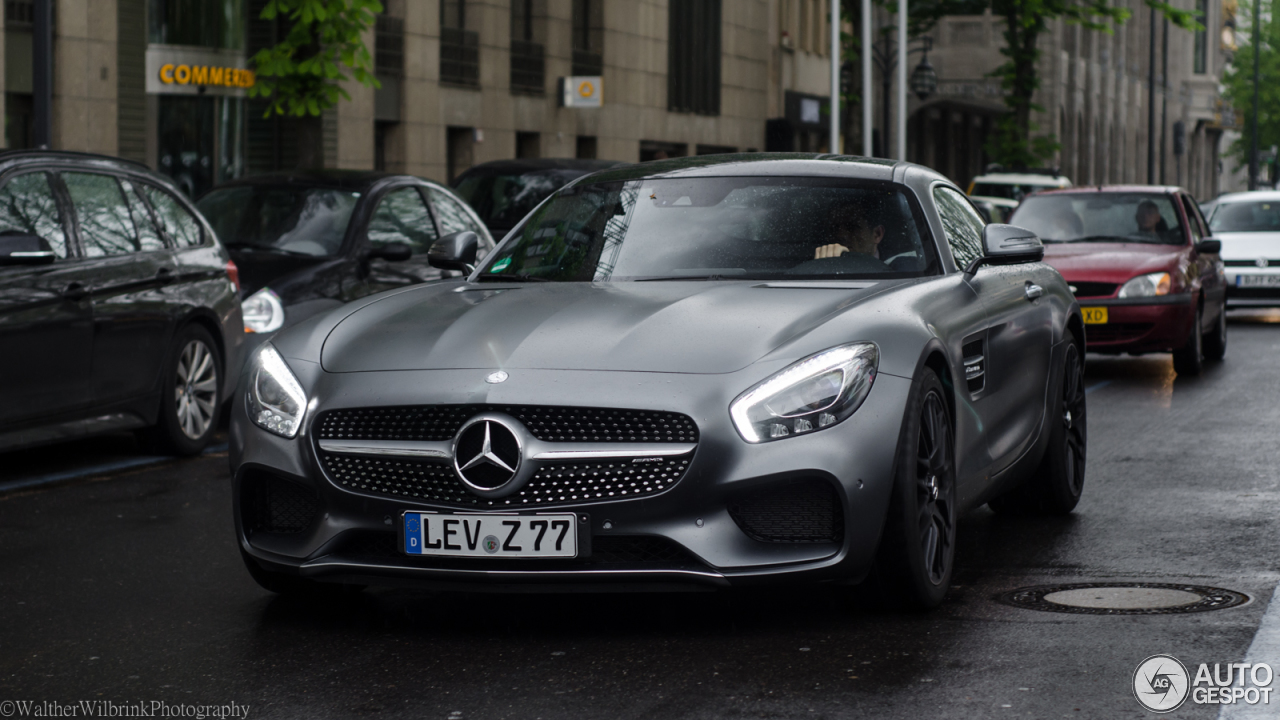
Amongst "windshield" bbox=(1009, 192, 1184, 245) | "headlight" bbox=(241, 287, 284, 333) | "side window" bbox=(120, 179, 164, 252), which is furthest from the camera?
"windshield" bbox=(1009, 192, 1184, 245)

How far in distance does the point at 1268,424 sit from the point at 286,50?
12.0 meters

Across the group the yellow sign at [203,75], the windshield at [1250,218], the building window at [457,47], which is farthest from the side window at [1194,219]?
the building window at [457,47]

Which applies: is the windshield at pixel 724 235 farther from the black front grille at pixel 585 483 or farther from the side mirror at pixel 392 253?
the side mirror at pixel 392 253

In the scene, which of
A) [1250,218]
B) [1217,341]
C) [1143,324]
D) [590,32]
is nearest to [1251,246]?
[1250,218]

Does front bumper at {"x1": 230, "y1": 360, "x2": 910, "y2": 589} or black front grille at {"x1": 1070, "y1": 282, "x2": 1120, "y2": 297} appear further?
black front grille at {"x1": 1070, "y1": 282, "x2": 1120, "y2": 297}

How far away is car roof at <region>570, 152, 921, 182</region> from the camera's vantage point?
7055 mm

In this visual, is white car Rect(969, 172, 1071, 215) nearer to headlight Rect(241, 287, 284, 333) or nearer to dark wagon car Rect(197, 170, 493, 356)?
dark wagon car Rect(197, 170, 493, 356)

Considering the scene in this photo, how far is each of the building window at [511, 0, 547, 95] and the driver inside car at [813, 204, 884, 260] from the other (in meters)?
29.1

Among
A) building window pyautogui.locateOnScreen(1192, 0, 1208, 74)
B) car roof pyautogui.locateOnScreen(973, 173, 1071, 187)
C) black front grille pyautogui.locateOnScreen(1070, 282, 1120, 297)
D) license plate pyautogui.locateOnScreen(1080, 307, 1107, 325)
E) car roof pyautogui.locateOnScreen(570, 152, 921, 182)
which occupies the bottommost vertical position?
license plate pyautogui.locateOnScreen(1080, 307, 1107, 325)

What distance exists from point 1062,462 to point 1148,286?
25.9 feet

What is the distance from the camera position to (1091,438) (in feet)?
36.2

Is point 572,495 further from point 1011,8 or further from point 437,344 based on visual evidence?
point 1011,8

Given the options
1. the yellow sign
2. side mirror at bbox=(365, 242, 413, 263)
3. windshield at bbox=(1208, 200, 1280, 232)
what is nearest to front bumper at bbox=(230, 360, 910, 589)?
side mirror at bbox=(365, 242, 413, 263)

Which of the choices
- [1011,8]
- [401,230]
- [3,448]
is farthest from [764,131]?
[3,448]
